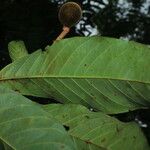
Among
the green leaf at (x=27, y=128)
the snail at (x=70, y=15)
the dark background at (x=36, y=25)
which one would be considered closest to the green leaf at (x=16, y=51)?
the snail at (x=70, y=15)

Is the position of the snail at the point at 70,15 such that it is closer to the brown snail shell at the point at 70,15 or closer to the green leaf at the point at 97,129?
the brown snail shell at the point at 70,15

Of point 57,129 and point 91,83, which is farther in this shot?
Answer: point 91,83

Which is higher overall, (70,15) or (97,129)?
(70,15)

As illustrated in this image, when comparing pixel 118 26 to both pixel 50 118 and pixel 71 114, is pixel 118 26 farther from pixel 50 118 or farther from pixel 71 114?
pixel 50 118

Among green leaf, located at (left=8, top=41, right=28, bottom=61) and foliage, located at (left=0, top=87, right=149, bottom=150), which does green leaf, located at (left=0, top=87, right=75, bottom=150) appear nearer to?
foliage, located at (left=0, top=87, right=149, bottom=150)

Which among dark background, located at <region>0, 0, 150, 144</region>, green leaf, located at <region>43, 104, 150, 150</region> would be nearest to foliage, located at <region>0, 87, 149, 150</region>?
green leaf, located at <region>43, 104, 150, 150</region>

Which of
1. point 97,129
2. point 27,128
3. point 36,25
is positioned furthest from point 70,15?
point 36,25

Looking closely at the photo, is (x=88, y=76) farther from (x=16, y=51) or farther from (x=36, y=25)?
(x=36, y=25)
